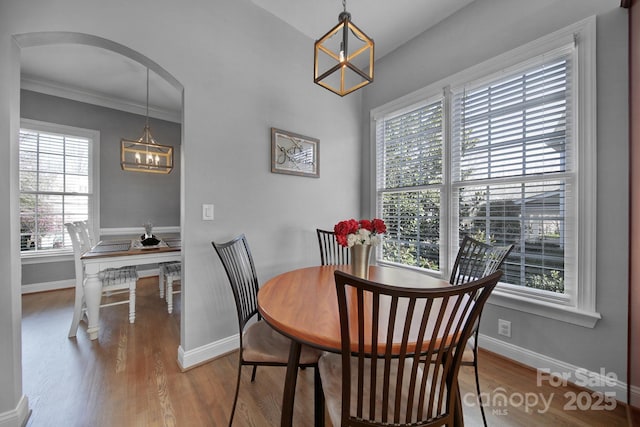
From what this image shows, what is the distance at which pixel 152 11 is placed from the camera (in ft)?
5.71

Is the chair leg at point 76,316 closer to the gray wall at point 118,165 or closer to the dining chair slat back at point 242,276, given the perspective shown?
the dining chair slat back at point 242,276

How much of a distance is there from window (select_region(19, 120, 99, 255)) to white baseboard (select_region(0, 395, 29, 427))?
3.25 meters

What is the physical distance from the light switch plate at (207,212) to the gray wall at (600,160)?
2.45m

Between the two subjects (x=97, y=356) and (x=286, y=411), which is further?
(x=97, y=356)

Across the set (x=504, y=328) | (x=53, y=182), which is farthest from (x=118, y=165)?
(x=504, y=328)

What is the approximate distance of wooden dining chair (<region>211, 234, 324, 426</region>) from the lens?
4.04ft

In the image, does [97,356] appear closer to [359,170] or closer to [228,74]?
[228,74]

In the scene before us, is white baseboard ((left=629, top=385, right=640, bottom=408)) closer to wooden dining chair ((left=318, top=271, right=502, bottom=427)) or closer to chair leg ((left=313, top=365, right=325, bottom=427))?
wooden dining chair ((left=318, top=271, right=502, bottom=427))

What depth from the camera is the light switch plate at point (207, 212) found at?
1956mm

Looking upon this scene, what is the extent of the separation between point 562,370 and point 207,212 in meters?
2.85

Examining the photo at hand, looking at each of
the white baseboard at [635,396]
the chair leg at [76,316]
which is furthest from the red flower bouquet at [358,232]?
the chair leg at [76,316]

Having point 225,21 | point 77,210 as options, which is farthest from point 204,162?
A: point 77,210

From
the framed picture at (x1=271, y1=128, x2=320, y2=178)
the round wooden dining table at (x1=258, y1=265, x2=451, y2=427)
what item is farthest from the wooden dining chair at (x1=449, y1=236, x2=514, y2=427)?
the framed picture at (x1=271, y1=128, x2=320, y2=178)

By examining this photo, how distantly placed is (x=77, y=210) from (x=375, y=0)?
4.89 metres
